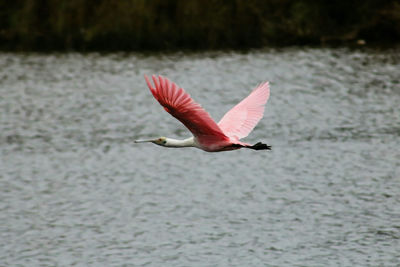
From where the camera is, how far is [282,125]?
20719mm

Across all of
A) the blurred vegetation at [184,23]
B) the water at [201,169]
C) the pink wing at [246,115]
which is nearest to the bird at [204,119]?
the pink wing at [246,115]

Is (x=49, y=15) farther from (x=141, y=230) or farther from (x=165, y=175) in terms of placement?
(x=141, y=230)

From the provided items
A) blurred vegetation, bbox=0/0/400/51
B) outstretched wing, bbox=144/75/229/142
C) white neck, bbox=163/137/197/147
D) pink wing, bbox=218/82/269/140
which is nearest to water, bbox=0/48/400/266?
blurred vegetation, bbox=0/0/400/51

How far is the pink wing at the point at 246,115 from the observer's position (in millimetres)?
10320

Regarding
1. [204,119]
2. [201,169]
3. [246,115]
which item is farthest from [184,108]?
[201,169]

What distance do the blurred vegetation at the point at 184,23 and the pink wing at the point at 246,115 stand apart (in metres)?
18.8

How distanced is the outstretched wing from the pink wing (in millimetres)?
978

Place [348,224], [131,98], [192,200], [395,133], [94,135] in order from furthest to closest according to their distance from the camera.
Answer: [131,98] → [94,135] → [395,133] → [192,200] → [348,224]

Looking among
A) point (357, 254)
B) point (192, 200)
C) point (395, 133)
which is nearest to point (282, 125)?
point (395, 133)

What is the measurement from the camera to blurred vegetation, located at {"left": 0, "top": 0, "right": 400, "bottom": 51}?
29312 mm

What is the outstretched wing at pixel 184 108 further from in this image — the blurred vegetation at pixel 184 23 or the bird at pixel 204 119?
the blurred vegetation at pixel 184 23

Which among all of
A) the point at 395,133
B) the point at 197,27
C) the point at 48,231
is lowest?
the point at 48,231

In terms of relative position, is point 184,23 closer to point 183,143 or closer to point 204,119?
point 183,143

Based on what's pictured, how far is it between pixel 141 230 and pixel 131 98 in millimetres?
10754
